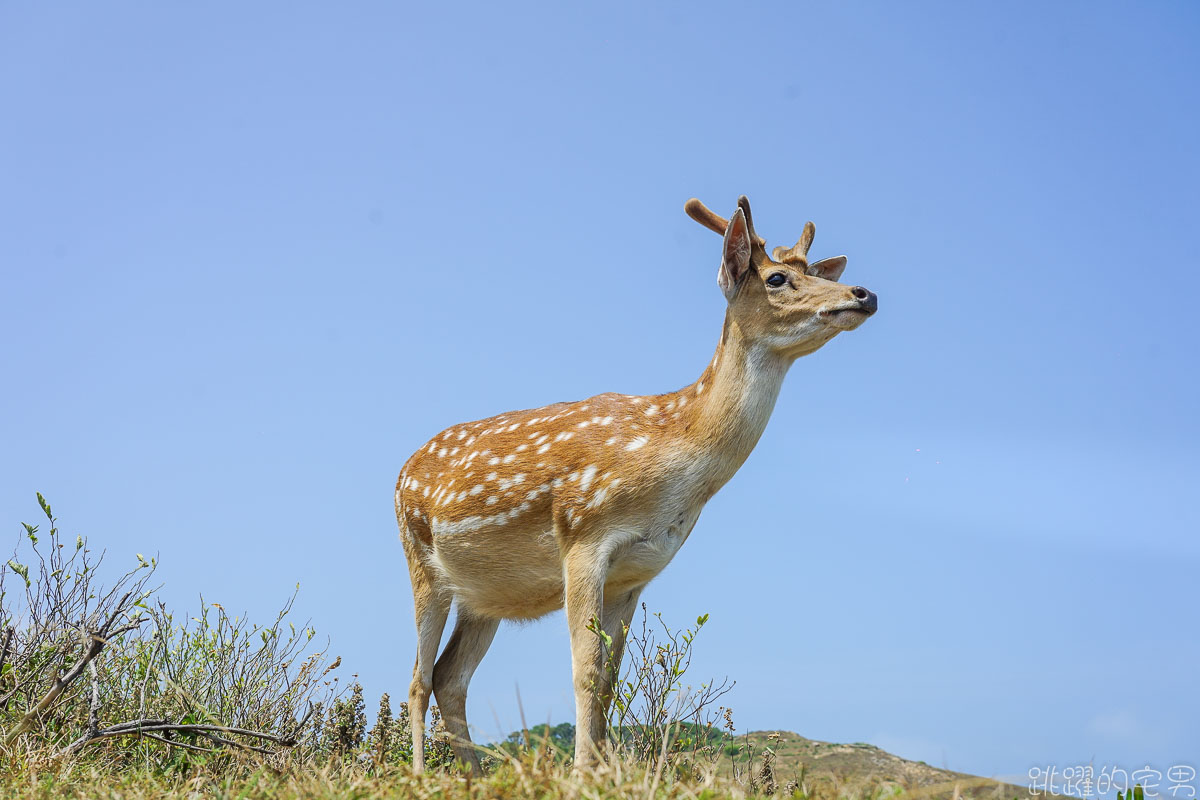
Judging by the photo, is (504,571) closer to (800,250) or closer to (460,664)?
(460,664)

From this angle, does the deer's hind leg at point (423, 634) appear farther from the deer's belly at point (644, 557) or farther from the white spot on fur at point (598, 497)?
the white spot on fur at point (598, 497)

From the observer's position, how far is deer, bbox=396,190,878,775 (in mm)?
6660

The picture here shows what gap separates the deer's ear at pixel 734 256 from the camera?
7012 mm

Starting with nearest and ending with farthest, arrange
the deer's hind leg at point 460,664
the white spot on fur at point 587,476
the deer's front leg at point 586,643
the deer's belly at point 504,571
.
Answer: the deer's front leg at point 586,643 → the white spot on fur at point 587,476 → the deer's belly at point 504,571 → the deer's hind leg at point 460,664

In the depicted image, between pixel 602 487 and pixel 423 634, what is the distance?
7.16 feet

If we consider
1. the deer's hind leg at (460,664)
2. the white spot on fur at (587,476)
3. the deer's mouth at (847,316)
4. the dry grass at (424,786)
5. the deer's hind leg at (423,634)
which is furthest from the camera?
the deer's hind leg at (460,664)

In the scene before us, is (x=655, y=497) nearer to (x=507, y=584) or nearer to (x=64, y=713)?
(x=507, y=584)

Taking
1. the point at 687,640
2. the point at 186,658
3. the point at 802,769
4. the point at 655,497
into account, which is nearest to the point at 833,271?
the point at 655,497

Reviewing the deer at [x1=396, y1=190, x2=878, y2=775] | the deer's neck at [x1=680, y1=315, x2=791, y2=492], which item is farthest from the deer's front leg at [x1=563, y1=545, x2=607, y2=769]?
the deer's neck at [x1=680, y1=315, x2=791, y2=492]

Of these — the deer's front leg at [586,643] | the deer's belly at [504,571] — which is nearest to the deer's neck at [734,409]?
the deer's front leg at [586,643]

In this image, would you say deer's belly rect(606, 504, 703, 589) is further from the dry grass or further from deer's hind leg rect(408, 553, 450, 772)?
the dry grass

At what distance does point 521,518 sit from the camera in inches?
287

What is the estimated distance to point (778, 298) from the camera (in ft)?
22.5

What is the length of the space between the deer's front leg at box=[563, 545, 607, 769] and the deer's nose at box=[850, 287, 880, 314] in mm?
2257
